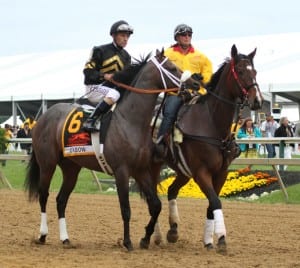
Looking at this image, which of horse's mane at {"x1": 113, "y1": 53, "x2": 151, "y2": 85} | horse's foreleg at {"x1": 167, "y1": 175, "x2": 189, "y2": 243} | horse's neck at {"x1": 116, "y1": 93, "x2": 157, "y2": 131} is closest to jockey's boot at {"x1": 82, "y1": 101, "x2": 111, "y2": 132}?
horse's neck at {"x1": 116, "y1": 93, "x2": 157, "y2": 131}

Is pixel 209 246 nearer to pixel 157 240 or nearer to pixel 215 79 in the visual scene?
pixel 157 240

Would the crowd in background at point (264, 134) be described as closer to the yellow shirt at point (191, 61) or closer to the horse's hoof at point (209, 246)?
the yellow shirt at point (191, 61)

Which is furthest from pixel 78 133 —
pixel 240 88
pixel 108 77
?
pixel 240 88

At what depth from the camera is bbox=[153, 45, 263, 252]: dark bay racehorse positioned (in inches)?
288

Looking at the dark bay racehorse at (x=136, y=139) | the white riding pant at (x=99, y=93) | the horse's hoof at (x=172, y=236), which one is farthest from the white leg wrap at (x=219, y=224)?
the white riding pant at (x=99, y=93)

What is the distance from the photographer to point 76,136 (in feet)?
27.0

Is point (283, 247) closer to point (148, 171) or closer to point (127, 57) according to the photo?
point (148, 171)

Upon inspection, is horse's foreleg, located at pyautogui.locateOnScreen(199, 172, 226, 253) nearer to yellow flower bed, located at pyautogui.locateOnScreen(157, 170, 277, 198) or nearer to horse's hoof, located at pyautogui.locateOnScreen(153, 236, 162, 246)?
horse's hoof, located at pyautogui.locateOnScreen(153, 236, 162, 246)

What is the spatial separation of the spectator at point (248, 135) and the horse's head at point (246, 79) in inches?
305

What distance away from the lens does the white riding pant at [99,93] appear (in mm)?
7867

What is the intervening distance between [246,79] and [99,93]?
1784 millimetres

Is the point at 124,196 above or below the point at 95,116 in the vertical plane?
below

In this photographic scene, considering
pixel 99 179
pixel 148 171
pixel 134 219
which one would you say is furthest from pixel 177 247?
pixel 99 179

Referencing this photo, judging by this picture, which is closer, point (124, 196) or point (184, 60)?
point (124, 196)
